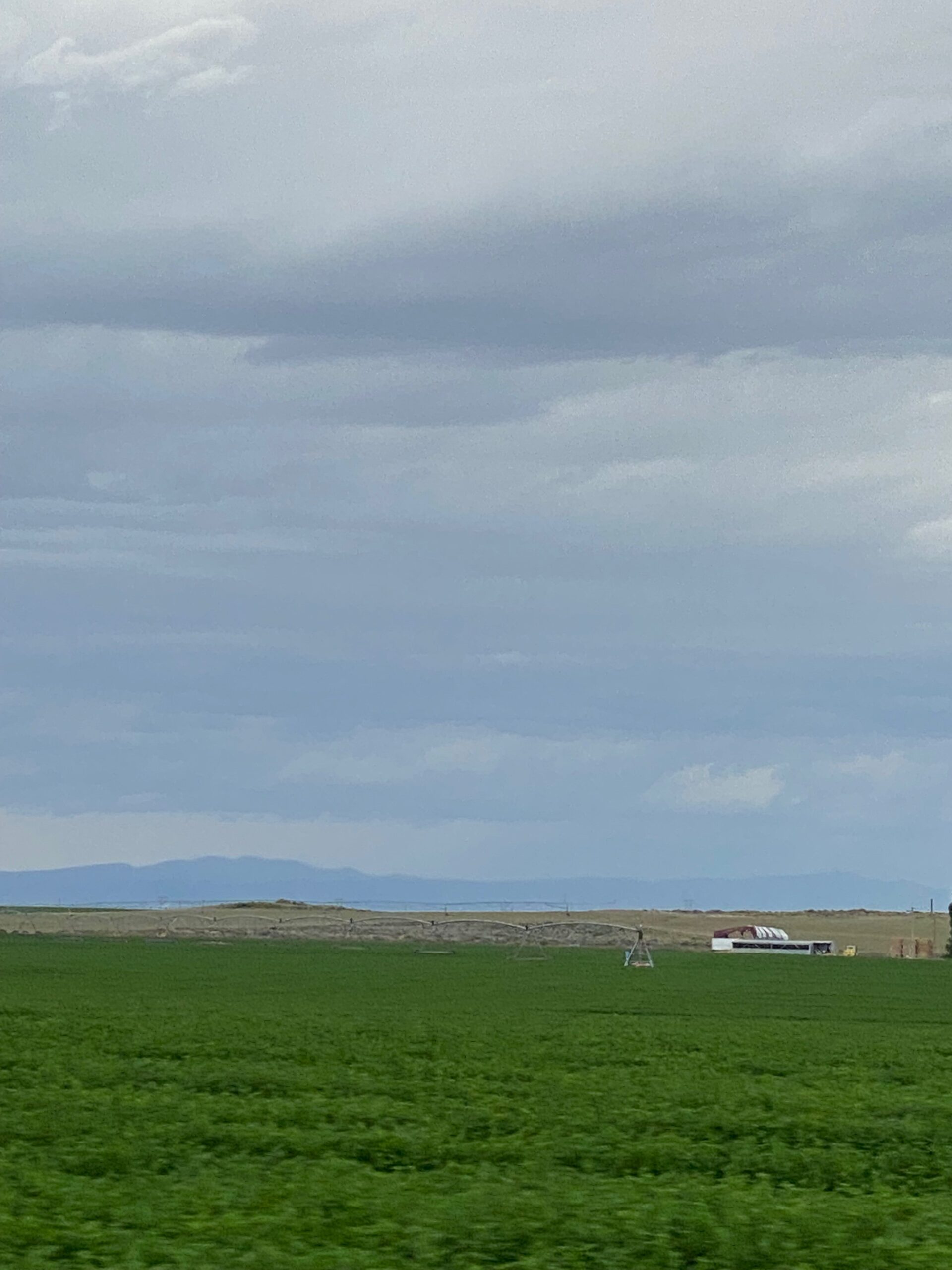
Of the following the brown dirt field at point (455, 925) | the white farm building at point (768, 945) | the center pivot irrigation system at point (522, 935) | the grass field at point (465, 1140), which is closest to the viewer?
the grass field at point (465, 1140)

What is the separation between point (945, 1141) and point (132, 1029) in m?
16.7

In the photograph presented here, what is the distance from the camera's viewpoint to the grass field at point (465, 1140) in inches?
538

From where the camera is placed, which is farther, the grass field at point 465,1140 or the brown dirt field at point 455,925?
the brown dirt field at point 455,925

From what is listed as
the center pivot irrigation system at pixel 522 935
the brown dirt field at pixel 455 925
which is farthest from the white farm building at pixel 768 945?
the center pivot irrigation system at pixel 522 935

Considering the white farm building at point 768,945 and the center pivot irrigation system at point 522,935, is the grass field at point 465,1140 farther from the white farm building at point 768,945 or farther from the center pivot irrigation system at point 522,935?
the white farm building at point 768,945

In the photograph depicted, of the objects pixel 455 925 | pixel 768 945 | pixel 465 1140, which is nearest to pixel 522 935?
pixel 455 925

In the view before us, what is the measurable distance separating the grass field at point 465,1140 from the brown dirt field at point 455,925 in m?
78.3

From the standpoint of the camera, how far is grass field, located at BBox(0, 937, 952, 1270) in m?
13.7

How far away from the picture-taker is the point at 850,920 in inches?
6427

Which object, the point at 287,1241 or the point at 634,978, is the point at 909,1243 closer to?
the point at 287,1241

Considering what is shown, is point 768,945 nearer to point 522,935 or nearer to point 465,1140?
point 522,935

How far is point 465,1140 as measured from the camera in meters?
19.7

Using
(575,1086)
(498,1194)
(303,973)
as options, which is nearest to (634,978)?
(303,973)

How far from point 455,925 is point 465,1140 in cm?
11754
